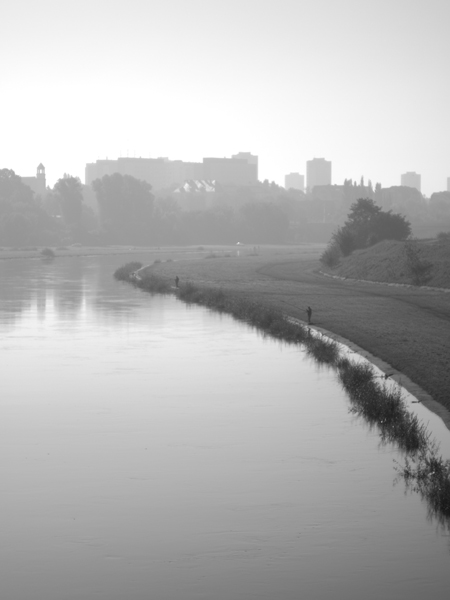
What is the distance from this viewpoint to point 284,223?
19450 cm

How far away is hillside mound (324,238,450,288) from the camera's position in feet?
197

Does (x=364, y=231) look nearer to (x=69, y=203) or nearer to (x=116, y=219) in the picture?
(x=69, y=203)

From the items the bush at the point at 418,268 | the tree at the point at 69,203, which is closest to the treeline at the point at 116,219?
the tree at the point at 69,203

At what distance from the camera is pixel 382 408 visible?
19.6 m

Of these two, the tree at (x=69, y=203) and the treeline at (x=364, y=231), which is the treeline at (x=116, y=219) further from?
the treeline at (x=364, y=231)

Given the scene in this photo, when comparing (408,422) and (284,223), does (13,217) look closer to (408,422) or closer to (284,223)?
(284,223)

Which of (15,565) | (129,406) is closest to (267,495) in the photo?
(15,565)

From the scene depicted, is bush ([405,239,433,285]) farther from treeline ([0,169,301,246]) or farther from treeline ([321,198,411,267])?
treeline ([0,169,301,246])

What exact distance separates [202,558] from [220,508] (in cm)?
198

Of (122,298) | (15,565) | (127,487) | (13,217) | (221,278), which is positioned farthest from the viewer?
(13,217)

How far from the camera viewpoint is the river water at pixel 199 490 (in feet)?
37.5

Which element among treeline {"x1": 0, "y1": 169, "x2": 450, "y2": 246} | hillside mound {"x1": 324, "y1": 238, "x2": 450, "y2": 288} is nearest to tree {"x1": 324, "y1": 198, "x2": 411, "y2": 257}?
hillside mound {"x1": 324, "y1": 238, "x2": 450, "y2": 288}

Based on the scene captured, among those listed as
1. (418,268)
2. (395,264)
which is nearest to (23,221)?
(395,264)

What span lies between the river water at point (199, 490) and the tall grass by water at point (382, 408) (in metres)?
0.30
